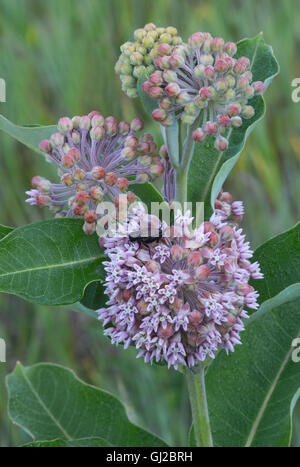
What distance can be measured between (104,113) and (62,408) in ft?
6.40

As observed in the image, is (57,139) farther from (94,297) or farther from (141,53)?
(94,297)

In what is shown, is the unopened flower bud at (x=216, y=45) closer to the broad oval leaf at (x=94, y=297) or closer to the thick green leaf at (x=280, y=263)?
the thick green leaf at (x=280, y=263)

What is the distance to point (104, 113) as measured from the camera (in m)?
3.43

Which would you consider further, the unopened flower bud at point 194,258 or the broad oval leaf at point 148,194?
the broad oval leaf at point 148,194

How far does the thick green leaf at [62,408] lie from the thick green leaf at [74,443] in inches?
4.7

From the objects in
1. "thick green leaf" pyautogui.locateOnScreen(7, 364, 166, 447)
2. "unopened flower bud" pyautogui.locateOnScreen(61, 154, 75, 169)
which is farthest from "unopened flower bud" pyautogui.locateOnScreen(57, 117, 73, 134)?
"thick green leaf" pyautogui.locateOnScreen(7, 364, 166, 447)

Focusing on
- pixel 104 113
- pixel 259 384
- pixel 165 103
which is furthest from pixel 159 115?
pixel 104 113

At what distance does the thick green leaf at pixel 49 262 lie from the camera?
4.49 ft

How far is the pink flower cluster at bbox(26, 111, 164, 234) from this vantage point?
143 cm

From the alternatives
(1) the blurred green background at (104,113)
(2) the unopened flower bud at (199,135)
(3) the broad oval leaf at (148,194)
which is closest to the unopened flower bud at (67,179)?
(3) the broad oval leaf at (148,194)

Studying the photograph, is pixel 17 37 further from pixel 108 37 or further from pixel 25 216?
pixel 25 216

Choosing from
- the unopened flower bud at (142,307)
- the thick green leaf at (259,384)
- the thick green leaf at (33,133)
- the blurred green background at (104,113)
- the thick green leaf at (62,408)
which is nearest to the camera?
the unopened flower bud at (142,307)

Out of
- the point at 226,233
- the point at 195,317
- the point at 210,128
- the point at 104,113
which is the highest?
the point at 104,113

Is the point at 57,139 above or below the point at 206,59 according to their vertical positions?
below
